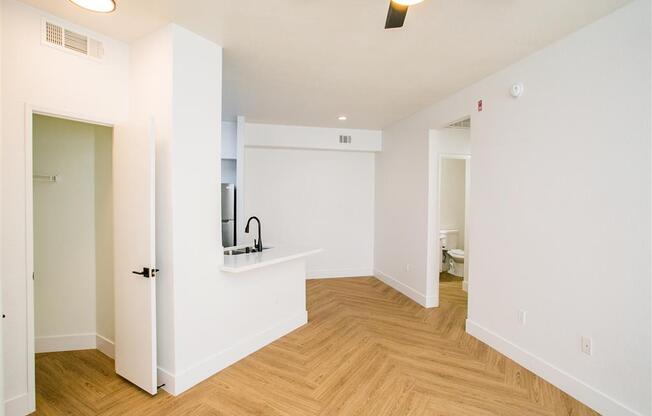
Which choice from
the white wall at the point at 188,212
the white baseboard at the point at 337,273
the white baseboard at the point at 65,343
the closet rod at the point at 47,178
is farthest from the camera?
the white baseboard at the point at 337,273

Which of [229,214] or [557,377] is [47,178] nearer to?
[229,214]

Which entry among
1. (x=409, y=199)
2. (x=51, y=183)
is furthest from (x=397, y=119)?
(x=51, y=183)

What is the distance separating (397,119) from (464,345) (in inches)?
128

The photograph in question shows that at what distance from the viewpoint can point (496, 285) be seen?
303 centimetres

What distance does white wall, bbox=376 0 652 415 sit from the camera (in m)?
1.96

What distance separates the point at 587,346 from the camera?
2.22 metres

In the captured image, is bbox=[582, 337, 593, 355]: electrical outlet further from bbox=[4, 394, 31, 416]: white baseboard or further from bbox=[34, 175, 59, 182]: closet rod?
bbox=[34, 175, 59, 182]: closet rod

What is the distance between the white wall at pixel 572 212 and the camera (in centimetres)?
196

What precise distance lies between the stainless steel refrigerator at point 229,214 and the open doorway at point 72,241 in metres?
1.97

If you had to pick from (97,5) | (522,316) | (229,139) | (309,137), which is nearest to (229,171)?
(229,139)

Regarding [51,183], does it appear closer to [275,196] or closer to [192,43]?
[192,43]

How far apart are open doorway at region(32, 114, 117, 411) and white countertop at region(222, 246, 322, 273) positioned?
3.85 feet

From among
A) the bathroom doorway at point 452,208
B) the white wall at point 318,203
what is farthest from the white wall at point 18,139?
the bathroom doorway at point 452,208

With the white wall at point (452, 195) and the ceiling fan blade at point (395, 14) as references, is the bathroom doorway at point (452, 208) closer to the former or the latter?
the white wall at point (452, 195)
